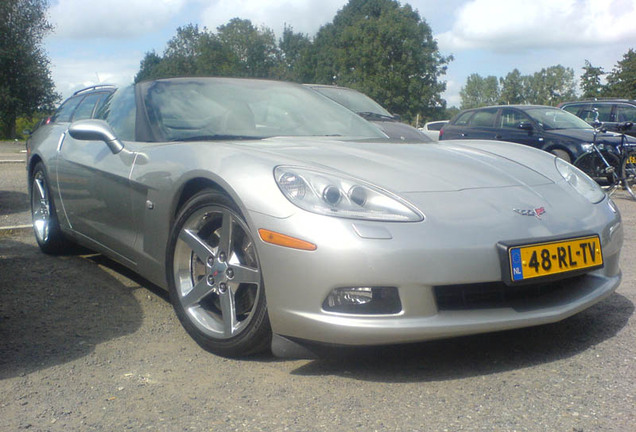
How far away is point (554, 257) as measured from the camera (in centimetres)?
263

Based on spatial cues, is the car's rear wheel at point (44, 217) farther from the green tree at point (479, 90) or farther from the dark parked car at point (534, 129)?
the green tree at point (479, 90)

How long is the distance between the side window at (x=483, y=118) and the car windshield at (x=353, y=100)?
2949 mm

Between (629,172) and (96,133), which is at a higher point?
(96,133)

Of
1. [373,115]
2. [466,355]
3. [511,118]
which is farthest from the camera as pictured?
[511,118]

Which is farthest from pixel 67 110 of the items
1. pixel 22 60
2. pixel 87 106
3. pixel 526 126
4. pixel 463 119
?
pixel 22 60

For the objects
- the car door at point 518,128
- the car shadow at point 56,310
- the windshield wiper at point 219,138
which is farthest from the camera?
the car door at point 518,128

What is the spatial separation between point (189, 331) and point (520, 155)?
177 centimetres

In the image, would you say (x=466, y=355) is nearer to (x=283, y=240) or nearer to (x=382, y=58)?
(x=283, y=240)

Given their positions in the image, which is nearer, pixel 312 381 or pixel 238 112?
pixel 312 381

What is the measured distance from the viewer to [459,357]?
2838mm

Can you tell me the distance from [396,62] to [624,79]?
68.6 feet

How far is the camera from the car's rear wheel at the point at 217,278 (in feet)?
9.06

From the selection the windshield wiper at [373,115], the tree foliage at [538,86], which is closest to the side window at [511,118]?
the windshield wiper at [373,115]

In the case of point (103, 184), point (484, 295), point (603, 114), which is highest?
point (103, 184)
